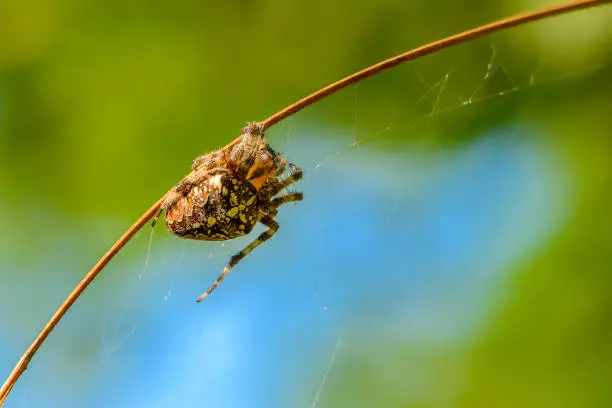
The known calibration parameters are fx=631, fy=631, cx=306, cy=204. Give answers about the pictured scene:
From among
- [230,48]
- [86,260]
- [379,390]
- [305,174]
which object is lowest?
[379,390]

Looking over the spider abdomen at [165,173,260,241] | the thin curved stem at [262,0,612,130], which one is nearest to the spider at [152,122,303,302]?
the spider abdomen at [165,173,260,241]

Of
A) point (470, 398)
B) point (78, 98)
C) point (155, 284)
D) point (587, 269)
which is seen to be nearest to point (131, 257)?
point (155, 284)

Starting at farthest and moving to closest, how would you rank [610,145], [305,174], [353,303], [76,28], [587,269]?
[76,28] < [353,303] < [610,145] < [587,269] < [305,174]

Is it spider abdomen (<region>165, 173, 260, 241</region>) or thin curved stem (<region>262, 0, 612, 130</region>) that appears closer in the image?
thin curved stem (<region>262, 0, 612, 130</region>)

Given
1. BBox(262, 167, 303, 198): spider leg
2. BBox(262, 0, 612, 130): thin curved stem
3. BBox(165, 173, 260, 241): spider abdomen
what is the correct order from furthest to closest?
1. BBox(262, 167, 303, 198): spider leg
2. BBox(165, 173, 260, 241): spider abdomen
3. BBox(262, 0, 612, 130): thin curved stem

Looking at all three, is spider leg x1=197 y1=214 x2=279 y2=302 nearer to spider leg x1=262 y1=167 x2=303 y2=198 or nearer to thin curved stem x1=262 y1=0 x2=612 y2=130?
spider leg x1=262 y1=167 x2=303 y2=198

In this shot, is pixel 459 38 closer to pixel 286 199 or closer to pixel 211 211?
pixel 211 211

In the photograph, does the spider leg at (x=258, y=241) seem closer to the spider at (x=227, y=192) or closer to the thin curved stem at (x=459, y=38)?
the spider at (x=227, y=192)

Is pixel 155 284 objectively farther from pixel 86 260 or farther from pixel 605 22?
pixel 605 22

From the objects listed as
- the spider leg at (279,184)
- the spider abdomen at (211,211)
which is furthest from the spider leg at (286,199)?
the spider abdomen at (211,211)
